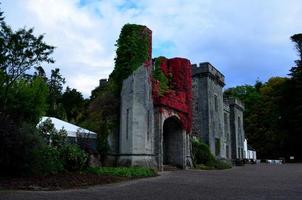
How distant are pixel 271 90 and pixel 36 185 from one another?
52.4 meters

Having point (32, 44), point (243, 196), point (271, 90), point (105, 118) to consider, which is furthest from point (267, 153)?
point (243, 196)

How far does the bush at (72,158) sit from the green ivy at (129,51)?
6033 mm

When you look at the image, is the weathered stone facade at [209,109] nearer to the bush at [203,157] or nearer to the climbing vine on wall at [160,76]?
the bush at [203,157]

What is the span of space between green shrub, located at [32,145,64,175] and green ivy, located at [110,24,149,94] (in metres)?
7.02

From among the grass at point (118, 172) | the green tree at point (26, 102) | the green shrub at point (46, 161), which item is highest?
the green tree at point (26, 102)

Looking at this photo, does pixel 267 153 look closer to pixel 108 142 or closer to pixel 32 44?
pixel 108 142

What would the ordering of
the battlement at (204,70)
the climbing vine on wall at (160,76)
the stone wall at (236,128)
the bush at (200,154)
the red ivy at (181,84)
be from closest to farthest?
the climbing vine on wall at (160,76), the red ivy at (181,84), the bush at (200,154), the battlement at (204,70), the stone wall at (236,128)

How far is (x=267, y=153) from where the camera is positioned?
5759cm

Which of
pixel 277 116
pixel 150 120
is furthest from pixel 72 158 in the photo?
pixel 277 116

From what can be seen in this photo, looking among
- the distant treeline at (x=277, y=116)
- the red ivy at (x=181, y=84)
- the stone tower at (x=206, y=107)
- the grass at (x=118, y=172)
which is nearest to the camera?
the grass at (x=118, y=172)

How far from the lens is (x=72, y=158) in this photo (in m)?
15.3

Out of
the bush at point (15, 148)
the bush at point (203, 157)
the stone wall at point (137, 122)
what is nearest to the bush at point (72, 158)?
the bush at point (15, 148)

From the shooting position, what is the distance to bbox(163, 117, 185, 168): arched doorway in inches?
949

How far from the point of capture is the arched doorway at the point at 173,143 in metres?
24.1
